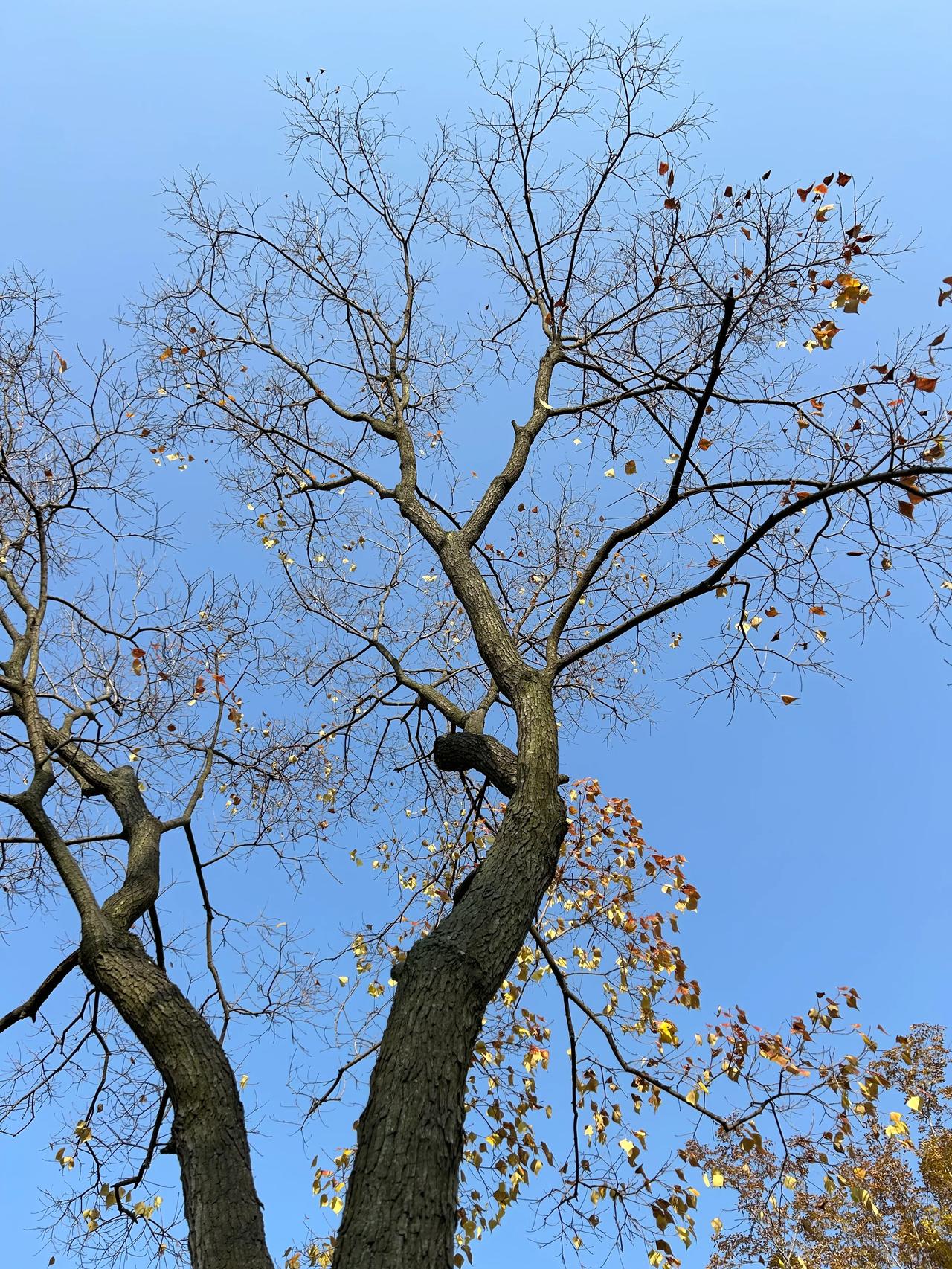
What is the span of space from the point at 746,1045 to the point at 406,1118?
8.70 feet

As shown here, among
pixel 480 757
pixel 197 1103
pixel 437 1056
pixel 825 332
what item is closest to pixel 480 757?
pixel 480 757

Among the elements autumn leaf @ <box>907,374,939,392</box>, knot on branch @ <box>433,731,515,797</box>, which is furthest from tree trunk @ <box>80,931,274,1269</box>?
autumn leaf @ <box>907,374,939,392</box>

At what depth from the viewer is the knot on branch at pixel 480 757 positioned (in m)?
4.28

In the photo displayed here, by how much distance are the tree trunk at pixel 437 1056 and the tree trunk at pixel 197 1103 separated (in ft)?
2.19

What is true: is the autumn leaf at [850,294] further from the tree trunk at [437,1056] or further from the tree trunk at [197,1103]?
Answer: the tree trunk at [197,1103]

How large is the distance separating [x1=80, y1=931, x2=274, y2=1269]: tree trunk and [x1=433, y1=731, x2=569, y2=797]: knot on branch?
1.71 m

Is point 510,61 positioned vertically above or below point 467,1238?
above

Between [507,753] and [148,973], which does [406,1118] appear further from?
[507,753]

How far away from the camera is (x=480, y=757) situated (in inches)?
177

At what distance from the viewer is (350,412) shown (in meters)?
6.84

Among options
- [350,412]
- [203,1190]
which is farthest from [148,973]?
[350,412]

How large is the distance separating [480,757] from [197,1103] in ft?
6.60

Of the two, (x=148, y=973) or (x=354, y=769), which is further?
(x=354, y=769)

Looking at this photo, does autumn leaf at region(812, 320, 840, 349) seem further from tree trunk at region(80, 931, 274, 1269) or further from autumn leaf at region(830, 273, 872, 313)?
tree trunk at region(80, 931, 274, 1269)
